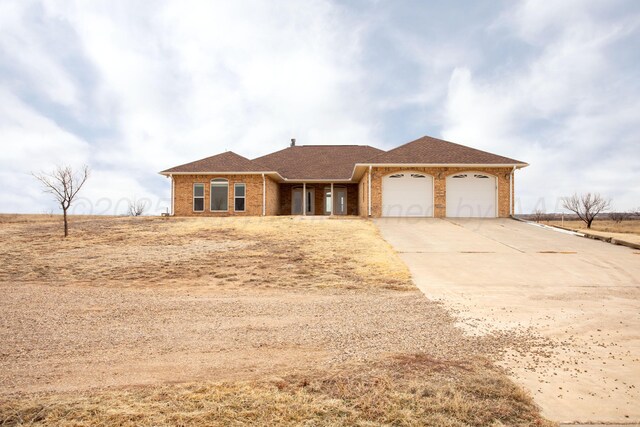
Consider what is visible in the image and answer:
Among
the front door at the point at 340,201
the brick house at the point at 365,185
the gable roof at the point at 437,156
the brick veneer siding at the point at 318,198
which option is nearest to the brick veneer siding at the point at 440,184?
the brick house at the point at 365,185

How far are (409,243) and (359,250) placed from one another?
2.51 meters

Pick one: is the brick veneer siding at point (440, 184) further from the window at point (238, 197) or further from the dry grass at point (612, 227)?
the window at point (238, 197)

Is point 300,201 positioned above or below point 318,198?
below

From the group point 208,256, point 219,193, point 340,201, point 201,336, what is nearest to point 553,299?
point 201,336

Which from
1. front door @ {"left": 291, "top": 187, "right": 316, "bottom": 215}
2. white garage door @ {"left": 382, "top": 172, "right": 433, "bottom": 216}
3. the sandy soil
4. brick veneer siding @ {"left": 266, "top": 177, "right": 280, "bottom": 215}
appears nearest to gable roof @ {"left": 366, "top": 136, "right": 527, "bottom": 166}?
white garage door @ {"left": 382, "top": 172, "right": 433, "bottom": 216}

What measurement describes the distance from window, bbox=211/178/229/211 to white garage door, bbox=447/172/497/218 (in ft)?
40.4

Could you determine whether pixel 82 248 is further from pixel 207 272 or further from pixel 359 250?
pixel 359 250

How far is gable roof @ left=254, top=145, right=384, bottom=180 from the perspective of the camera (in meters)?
28.2

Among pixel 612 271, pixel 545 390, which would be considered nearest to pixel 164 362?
pixel 545 390

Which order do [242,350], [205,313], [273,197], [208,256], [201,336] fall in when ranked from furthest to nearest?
[273,197]
[208,256]
[205,313]
[201,336]
[242,350]

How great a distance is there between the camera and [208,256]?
13.1 meters

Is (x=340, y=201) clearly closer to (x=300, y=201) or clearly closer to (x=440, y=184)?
(x=300, y=201)

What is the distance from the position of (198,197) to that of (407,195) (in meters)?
11.7

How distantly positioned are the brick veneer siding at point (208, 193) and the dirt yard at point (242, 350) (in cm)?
1318
